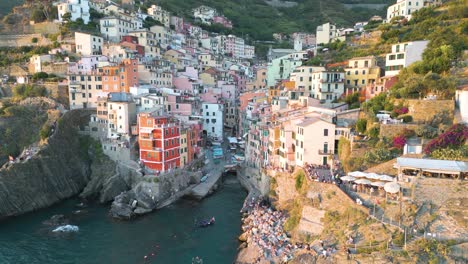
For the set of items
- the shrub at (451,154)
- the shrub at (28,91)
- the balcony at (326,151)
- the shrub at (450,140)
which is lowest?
the balcony at (326,151)

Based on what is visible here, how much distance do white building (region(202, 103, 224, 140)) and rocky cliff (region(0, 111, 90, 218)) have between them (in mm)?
18740

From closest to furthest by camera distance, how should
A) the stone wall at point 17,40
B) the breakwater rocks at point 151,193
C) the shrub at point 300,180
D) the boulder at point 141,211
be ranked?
1. the shrub at point 300,180
2. the breakwater rocks at point 151,193
3. the boulder at point 141,211
4. the stone wall at point 17,40

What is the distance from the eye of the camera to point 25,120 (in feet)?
161

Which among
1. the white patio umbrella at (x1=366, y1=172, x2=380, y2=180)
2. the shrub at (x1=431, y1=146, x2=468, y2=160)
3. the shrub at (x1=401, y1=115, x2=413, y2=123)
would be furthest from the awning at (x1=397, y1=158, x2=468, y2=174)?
the shrub at (x1=401, y1=115, x2=413, y2=123)

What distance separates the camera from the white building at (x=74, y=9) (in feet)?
235

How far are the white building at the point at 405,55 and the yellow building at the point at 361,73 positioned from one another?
6.49 feet

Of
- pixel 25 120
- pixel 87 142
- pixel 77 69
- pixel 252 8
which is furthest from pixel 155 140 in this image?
pixel 252 8

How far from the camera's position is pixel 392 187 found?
80.6 feet

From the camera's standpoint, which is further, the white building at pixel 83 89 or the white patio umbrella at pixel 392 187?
the white building at pixel 83 89

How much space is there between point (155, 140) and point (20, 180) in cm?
1566

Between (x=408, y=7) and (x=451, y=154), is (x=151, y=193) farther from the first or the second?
(x=408, y=7)

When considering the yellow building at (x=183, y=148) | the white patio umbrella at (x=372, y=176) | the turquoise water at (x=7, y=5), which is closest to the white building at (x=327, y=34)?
the yellow building at (x=183, y=148)

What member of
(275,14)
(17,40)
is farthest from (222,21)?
(17,40)

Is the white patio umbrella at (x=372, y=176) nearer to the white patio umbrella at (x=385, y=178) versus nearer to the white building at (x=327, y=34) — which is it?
the white patio umbrella at (x=385, y=178)
